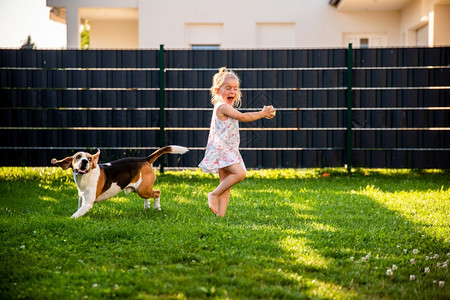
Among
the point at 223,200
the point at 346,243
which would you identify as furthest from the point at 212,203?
the point at 346,243

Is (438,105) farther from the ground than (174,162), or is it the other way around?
(438,105)

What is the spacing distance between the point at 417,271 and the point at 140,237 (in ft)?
6.97

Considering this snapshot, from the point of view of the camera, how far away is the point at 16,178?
8969 millimetres

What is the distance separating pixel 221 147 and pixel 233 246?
4.85 feet

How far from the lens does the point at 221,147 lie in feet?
18.8

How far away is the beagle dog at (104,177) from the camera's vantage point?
5660mm

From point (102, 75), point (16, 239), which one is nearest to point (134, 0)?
point (102, 75)

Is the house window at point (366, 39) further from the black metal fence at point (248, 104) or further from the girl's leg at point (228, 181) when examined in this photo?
the girl's leg at point (228, 181)

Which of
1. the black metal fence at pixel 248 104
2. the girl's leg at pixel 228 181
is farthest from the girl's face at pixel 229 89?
the black metal fence at pixel 248 104

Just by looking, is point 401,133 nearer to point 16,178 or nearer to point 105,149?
point 105,149

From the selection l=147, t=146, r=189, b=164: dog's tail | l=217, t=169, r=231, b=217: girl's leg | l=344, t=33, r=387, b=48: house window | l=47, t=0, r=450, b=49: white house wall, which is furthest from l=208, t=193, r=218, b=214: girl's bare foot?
l=344, t=33, r=387, b=48: house window

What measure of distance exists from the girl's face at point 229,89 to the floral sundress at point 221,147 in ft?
0.32

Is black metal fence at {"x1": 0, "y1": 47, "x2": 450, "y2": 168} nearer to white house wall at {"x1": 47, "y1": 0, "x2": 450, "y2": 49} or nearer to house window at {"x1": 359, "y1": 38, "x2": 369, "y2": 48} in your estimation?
white house wall at {"x1": 47, "y1": 0, "x2": 450, "y2": 49}

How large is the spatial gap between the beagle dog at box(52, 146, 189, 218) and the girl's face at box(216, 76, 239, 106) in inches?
30.0
